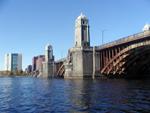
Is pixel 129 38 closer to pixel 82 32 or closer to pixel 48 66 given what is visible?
pixel 82 32

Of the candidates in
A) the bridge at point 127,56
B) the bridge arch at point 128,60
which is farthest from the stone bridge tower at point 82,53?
the bridge arch at point 128,60

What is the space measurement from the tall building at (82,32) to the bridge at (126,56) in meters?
5.61

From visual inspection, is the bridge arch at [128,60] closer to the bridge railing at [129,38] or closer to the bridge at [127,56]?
the bridge at [127,56]

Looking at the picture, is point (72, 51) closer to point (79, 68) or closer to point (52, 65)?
point (79, 68)

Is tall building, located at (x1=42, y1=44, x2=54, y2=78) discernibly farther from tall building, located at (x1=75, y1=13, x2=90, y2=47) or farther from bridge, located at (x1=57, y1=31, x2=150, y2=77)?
bridge, located at (x1=57, y1=31, x2=150, y2=77)

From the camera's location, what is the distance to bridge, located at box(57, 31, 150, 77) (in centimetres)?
8275

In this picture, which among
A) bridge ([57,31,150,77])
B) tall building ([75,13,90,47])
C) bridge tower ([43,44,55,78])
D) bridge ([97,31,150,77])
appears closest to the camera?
bridge ([97,31,150,77])

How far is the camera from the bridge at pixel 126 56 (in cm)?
8275

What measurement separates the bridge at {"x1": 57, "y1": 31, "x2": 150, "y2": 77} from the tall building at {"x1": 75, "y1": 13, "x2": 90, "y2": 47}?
561 cm

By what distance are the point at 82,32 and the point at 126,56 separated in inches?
1124

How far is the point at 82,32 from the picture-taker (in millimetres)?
117250

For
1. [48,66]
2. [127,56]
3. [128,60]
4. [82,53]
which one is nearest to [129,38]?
[127,56]

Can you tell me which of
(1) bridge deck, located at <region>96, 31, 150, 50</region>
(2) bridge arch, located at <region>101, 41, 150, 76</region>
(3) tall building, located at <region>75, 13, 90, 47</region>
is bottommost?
(2) bridge arch, located at <region>101, 41, 150, 76</region>

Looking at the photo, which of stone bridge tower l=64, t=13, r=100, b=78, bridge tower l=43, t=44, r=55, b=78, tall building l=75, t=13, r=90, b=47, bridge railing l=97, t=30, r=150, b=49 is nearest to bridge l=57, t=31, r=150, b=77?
bridge railing l=97, t=30, r=150, b=49
